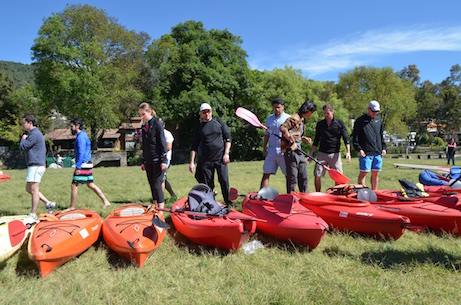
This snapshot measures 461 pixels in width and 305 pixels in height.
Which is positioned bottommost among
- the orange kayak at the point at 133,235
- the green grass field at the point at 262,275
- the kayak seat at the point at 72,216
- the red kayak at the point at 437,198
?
the green grass field at the point at 262,275

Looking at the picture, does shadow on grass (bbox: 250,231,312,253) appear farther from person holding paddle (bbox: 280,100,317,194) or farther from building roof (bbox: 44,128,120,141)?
building roof (bbox: 44,128,120,141)

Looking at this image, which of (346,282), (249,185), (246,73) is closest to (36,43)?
(246,73)

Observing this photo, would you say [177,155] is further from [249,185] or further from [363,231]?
[363,231]

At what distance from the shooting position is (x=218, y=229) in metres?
3.56

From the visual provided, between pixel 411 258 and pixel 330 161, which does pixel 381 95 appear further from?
pixel 411 258

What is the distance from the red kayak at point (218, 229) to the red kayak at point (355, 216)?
3.88 ft

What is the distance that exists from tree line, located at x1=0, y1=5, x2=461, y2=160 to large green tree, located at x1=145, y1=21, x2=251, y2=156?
80mm

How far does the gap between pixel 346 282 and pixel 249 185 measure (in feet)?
20.9

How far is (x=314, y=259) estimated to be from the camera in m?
3.50

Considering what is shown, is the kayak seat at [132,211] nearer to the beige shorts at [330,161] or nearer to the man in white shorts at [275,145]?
the man in white shorts at [275,145]

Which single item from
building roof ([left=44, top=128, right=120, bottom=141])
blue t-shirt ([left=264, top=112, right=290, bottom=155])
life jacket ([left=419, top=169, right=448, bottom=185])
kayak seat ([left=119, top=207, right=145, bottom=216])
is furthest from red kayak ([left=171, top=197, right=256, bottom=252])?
building roof ([left=44, top=128, right=120, bottom=141])

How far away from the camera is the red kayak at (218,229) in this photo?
3.53 meters

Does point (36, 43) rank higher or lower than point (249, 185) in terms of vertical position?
higher

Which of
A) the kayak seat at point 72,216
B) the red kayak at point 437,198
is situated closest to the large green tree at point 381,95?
the red kayak at point 437,198
